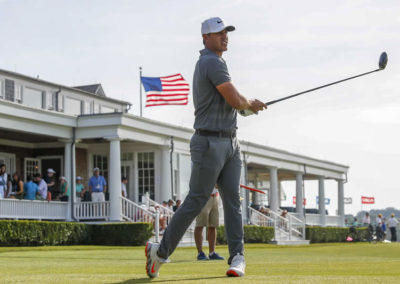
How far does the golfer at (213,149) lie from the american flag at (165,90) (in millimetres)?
22303

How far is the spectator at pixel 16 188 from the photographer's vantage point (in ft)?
78.7

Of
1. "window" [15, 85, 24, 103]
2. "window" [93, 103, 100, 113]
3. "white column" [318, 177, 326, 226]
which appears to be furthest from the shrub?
"window" [93, 103, 100, 113]

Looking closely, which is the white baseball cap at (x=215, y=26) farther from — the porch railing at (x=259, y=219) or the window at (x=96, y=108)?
the window at (x=96, y=108)

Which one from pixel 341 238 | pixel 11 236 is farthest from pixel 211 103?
pixel 341 238

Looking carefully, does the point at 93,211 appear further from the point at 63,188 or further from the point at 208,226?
the point at 208,226

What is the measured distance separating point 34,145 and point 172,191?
563 cm

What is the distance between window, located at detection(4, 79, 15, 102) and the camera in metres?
39.0

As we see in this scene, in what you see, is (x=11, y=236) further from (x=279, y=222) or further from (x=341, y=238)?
(x=341, y=238)

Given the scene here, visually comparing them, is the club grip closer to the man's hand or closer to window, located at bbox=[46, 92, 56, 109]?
the man's hand

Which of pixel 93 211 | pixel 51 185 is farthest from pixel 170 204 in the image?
pixel 51 185

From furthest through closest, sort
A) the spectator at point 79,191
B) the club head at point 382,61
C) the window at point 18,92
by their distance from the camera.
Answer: the window at point 18,92 → the spectator at point 79,191 → the club head at point 382,61

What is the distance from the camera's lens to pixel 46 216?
2492 cm

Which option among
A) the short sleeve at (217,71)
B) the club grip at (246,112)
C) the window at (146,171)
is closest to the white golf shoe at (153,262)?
the club grip at (246,112)

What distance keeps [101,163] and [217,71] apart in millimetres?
24626
